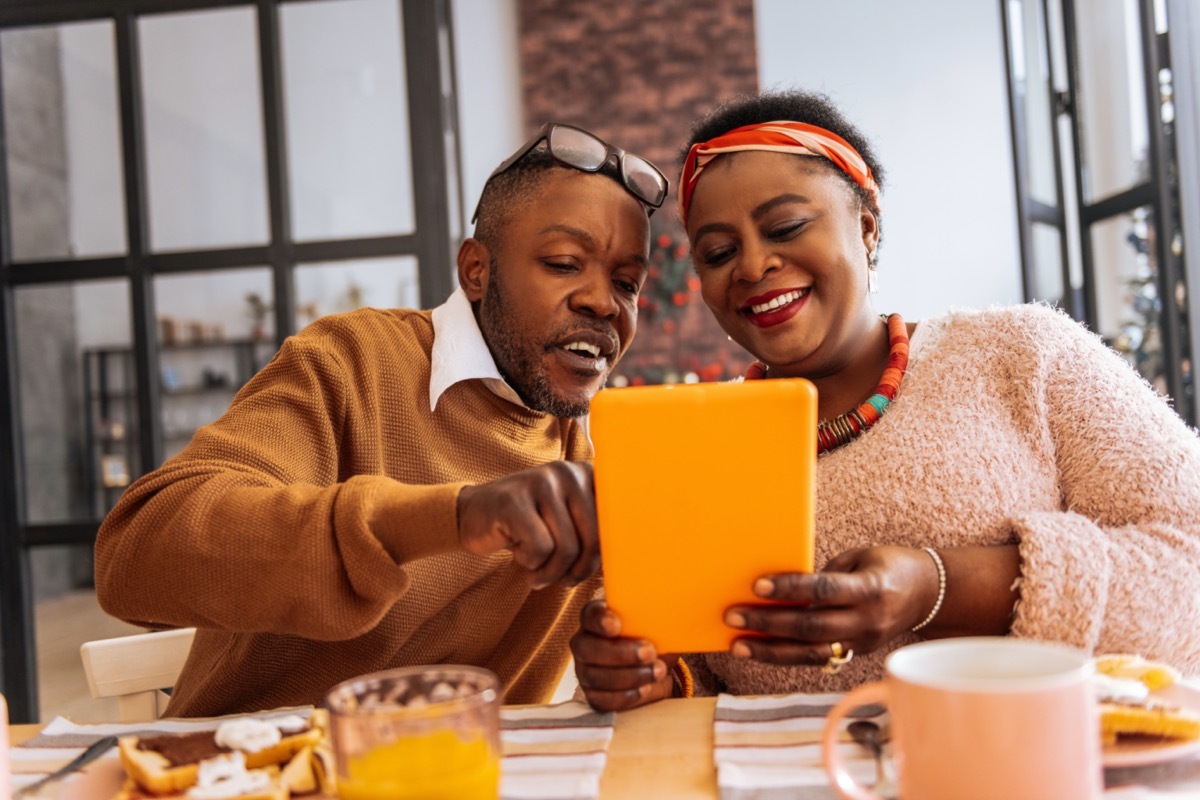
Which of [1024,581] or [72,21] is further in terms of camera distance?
[72,21]

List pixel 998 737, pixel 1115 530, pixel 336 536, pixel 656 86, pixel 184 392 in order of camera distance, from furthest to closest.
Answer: pixel 656 86 < pixel 184 392 < pixel 1115 530 < pixel 336 536 < pixel 998 737

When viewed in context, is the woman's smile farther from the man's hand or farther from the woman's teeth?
the man's hand

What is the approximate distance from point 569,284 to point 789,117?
0.40 m

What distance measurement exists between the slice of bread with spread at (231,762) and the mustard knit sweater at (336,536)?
0.50 ft

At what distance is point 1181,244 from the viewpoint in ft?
8.16

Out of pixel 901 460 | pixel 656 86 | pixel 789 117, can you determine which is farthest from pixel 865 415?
pixel 656 86

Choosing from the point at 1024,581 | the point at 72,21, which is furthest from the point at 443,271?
the point at 1024,581

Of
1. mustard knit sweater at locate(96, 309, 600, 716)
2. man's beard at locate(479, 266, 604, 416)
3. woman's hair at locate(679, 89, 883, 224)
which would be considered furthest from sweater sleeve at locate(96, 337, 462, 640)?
woman's hair at locate(679, 89, 883, 224)

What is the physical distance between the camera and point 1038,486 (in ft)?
3.63

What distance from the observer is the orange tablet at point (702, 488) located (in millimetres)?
→ 671

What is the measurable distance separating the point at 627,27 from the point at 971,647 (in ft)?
19.7

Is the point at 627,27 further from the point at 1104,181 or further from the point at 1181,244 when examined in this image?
the point at 1181,244

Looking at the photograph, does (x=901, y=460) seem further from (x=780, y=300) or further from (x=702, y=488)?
(x=702, y=488)

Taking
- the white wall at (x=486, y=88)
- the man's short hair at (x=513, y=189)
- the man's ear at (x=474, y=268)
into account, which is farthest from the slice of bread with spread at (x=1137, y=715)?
the white wall at (x=486, y=88)
